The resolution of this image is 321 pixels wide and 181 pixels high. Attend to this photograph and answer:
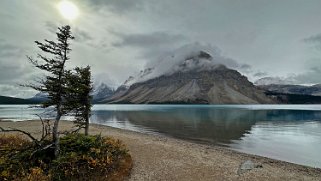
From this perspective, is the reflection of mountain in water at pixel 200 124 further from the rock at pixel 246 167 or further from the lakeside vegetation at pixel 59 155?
the lakeside vegetation at pixel 59 155

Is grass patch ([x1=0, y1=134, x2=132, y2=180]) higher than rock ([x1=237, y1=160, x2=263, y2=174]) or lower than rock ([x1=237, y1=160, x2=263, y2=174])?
higher

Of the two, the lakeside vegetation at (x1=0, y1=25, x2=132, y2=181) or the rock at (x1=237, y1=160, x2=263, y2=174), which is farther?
the rock at (x1=237, y1=160, x2=263, y2=174)

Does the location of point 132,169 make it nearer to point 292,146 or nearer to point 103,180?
point 103,180

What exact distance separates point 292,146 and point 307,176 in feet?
82.7

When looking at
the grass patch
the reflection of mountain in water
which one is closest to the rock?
the grass patch

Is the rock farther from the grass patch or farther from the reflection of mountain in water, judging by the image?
the reflection of mountain in water

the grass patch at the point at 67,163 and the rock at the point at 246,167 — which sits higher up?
the grass patch at the point at 67,163

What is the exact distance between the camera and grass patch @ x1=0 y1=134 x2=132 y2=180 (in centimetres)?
1605

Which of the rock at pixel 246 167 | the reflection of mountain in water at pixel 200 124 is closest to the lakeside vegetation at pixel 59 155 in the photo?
the rock at pixel 246 167

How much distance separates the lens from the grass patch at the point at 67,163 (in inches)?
632

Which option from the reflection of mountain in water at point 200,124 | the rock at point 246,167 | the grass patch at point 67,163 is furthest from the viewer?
the reflection of mountain in water at point 200,124

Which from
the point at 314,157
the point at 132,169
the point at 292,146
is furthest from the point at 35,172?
the point at 292,146

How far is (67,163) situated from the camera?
16906 millimetres

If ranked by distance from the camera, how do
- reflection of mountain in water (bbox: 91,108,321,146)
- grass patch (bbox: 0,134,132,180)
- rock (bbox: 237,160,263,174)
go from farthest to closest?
1. reflection of mountain in water (bbox: 91,108,321,146)
2. rock (bbox: 237,160,263,174)
3. grass patch (bbox: 0,134,132,180)
